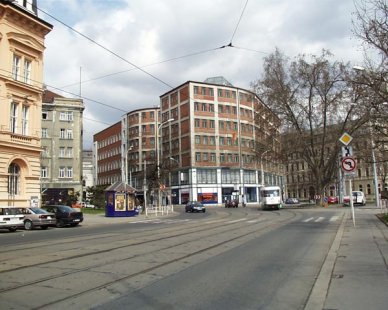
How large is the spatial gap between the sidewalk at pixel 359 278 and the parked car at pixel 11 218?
64.6 ft

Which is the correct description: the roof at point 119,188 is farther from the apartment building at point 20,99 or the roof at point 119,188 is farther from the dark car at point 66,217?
the dark car at point 66,217

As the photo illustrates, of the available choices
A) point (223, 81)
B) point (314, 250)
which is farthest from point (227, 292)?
point (223, 81)

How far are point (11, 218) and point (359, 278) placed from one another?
22.6 meters

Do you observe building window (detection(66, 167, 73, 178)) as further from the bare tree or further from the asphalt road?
the asphalt road

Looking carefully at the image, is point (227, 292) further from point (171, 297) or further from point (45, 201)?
point (45, 201)

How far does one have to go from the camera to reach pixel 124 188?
41.2 meters

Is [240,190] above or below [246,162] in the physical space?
below

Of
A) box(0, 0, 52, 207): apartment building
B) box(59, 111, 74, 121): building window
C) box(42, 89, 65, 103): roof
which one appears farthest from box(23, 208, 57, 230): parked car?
box(42, 89, 65, 103): roof

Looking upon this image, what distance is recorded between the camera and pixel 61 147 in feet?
215

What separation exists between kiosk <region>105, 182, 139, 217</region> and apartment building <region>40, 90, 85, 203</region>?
23.5 m

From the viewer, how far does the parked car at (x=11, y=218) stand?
999 inches

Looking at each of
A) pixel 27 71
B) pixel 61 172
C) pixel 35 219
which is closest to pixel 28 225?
pixel 35 219

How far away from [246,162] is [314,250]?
81.6 m

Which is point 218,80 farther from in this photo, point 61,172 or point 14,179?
point 14,179
